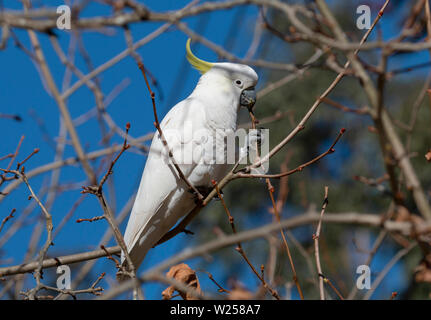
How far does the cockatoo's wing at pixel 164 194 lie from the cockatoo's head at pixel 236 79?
22cm

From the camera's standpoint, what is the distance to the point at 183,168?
108 inches

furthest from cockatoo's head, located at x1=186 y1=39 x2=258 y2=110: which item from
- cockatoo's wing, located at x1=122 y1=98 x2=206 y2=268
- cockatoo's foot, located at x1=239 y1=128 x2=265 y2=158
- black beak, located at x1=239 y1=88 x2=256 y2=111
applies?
cockatoo's foot, located at x1=239 y1=128 x2=265 y2=158

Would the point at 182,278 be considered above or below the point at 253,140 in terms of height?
below

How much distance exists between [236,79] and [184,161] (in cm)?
64

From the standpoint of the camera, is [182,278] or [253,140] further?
[253,140]

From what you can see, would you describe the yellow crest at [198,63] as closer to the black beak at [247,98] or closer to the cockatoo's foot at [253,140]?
the black beak at [247,98]

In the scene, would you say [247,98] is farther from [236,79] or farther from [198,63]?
[198,63]

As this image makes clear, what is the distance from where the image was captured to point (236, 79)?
9.93 ft

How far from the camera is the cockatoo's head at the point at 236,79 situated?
3.00m

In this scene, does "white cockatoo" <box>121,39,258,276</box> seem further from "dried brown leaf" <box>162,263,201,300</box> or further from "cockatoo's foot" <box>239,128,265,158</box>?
"dried brown leaf" <box>162,263,201,300</box>

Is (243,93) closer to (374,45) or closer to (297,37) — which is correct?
(297,37)

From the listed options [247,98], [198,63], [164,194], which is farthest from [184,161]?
[198,63]

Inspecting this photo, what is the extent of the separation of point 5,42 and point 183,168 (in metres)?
1.13
